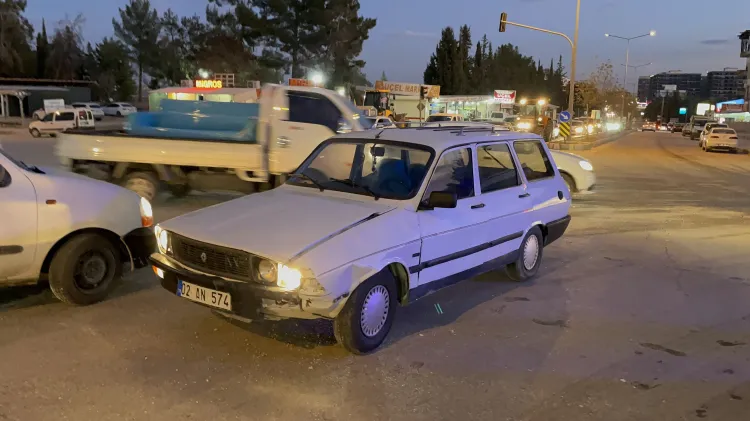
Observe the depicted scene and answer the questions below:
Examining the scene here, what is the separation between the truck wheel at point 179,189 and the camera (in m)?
11.7

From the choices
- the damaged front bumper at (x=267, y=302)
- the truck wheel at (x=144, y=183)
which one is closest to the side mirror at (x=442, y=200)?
the damaged front bumper at (x=267, y=302)

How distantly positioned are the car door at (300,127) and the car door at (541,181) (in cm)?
448

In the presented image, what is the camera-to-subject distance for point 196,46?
6631 cm

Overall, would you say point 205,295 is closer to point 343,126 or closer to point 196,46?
point 343,126

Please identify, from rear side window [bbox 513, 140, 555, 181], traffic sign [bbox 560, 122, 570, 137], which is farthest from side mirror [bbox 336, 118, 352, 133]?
traffic sign [bbox 560, 122, 570, 137]

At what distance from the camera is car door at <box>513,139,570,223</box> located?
669 centimetres

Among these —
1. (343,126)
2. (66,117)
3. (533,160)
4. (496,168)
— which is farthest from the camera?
(66,117)

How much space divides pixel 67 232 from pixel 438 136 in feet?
11.3

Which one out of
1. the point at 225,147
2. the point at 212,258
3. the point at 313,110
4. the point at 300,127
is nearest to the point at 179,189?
the point at 225,147

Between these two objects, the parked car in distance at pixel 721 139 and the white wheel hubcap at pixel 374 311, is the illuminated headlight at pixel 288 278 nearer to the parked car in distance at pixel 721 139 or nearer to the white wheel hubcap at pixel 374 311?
the white wheel hubcap at pixel 374 311

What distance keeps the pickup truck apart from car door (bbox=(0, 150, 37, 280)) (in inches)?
212

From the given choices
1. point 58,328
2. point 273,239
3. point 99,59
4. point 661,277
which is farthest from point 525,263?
point 99,59

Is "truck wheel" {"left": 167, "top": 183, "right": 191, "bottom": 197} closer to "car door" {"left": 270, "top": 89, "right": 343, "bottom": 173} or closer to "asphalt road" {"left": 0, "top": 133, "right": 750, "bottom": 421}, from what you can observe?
"car door" {"left": 270, "top": 89, "right": 343, "bottom": 173}

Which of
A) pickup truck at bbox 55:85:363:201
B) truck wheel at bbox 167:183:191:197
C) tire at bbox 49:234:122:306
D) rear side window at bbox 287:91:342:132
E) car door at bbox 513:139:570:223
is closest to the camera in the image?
tire at bbox 49:234:122:306
